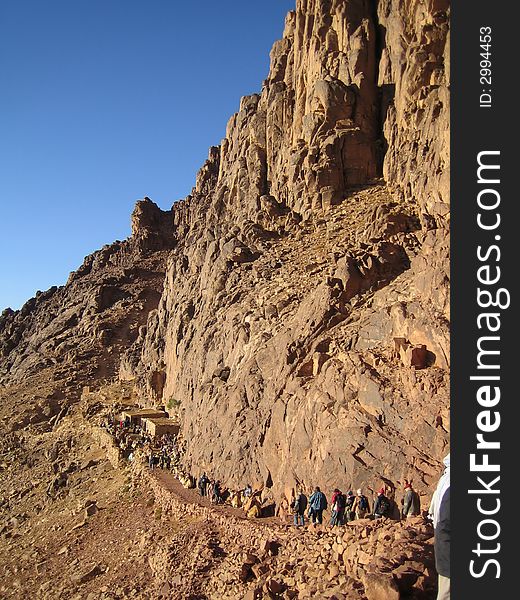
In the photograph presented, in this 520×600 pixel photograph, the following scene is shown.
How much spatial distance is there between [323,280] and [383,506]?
35.6 feet

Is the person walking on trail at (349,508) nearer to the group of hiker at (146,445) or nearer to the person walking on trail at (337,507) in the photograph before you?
the person walking on trail at (337,507)

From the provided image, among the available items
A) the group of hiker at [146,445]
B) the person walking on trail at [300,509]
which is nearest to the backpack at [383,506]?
the person walking on trail at [300,509]

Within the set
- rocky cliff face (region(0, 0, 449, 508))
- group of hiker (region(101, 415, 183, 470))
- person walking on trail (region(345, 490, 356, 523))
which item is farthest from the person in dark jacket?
group of hiker (region(101, 415, 183, 470))

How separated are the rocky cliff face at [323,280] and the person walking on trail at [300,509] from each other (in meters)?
0.86

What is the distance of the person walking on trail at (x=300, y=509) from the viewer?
13.6 m

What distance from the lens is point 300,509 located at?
14.0 meters

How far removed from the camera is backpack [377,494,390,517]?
11969 mm

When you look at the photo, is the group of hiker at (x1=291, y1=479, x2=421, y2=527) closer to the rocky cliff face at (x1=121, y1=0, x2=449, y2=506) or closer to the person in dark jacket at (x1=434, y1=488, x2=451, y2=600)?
the rocky cliff face at (x1=121, y1=0, x2=449, y2=506)

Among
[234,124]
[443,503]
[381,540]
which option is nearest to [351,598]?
[381,540]

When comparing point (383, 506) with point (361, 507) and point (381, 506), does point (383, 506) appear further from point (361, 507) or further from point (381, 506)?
point (361, 507)

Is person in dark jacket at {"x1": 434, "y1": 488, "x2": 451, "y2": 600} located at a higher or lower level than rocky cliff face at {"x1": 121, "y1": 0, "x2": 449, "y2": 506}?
lower

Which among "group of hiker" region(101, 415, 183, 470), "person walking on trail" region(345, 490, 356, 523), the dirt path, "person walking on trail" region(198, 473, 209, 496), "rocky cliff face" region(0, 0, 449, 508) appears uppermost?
"rocky cliff face" region(0, 0, 449, 508)

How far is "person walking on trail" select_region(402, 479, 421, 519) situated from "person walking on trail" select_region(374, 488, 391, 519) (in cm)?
51

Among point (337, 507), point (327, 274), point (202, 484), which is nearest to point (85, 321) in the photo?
point (327, 274)
